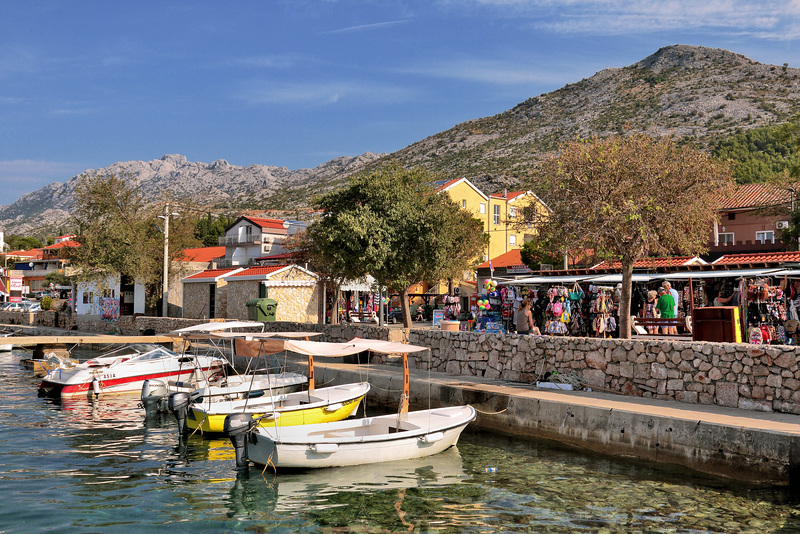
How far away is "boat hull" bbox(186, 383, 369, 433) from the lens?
16.2 metres

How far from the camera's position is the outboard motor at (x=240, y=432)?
12984 mm

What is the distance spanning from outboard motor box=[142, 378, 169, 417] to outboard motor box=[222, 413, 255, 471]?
25.0ft

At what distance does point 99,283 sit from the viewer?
45.2 m

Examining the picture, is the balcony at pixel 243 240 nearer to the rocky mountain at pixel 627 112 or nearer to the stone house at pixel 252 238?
the stone house at pixel 252 238

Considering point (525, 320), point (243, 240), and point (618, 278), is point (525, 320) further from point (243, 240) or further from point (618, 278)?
point (243, 240)

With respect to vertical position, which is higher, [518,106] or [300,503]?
[518,106]

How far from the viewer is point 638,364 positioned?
1623cm

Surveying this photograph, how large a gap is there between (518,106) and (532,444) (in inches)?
4618

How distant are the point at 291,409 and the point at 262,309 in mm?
20359

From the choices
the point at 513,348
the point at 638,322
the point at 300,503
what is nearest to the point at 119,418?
the point at 300,503

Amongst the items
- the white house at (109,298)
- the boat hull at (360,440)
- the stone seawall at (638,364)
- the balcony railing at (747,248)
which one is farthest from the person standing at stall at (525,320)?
the white house at (109,298)

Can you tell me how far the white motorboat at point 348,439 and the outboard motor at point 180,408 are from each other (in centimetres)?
397

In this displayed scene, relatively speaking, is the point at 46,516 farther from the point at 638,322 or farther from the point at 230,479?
the point at 638,322

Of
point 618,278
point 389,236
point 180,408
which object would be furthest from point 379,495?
point 389,236
